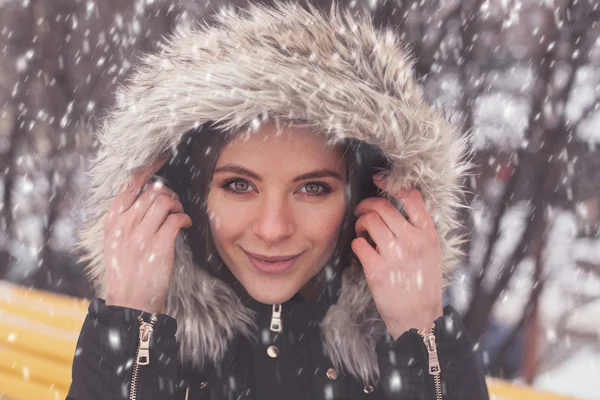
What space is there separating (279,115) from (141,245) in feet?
2.04

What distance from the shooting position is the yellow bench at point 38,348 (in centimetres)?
292

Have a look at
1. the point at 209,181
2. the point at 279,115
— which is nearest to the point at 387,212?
the point at 279,115

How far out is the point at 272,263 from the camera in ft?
5.94

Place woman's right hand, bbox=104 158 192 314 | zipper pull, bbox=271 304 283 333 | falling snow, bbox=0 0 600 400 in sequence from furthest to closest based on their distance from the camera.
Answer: falling snow, bbox=0 0 600 400 → zipper pull, bbox=271 304 283 333 → woman's right hand, bbox=104 158 192 314

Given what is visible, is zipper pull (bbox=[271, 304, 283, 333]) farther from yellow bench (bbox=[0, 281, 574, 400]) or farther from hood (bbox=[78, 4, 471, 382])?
yellow bench (bbox=[0, 281, 574, 400])

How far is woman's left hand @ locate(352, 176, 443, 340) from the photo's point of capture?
1.74 meters

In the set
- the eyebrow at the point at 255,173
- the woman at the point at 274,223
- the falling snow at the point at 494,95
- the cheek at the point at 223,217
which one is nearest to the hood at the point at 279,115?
the woman at the point at 274,223

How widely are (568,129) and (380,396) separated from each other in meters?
2.40

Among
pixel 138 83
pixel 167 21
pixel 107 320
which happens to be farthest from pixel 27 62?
pixel 107 320

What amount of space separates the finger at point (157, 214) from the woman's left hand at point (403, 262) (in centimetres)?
64

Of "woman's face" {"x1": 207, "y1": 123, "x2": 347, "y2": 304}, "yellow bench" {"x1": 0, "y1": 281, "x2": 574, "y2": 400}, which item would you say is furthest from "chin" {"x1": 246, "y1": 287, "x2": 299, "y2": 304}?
"yellow bench" {"x1": 0, "y1": 281, "x2": 574, "y2": 400}

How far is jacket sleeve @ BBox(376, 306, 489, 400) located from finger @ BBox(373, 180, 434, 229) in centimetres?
31

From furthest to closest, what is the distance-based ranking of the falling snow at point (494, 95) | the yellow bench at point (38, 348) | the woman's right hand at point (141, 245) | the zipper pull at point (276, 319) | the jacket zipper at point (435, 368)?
1. the falling snow at point (494, 95)
2. the yellow bench at point (38, 348)
3. the zipper pull at point (276, 319)
4. the woman's right hand at point (141, 245)
5. the jacket zipper at point (435, 368)

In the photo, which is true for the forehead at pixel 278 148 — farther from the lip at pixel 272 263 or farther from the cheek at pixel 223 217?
the lip at pixel 272 263
